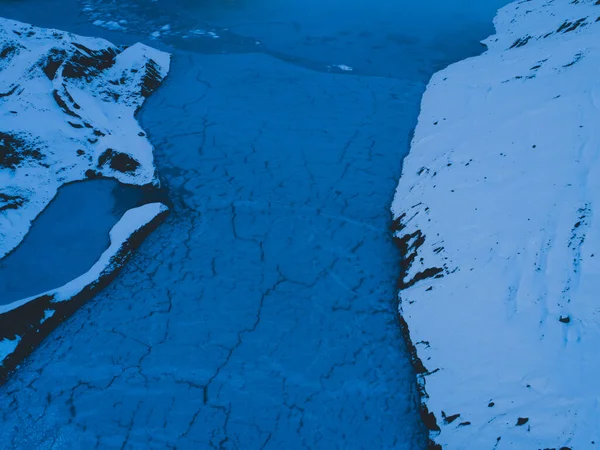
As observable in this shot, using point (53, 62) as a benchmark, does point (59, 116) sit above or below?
below

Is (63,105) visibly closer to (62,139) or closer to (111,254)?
(62,139)

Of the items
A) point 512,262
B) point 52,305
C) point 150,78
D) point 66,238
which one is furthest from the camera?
point 150,78

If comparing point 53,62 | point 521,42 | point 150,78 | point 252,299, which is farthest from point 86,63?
point 521,42

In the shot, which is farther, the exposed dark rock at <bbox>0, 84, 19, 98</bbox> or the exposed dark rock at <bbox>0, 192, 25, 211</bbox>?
the exposed dark rock at <bbox>0, 84, 19, 98</bbox>

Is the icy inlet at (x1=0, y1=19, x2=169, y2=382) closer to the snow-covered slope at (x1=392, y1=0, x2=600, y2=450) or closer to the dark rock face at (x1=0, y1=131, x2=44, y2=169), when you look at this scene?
the dark rock face at (x1=0, y1=131, x2=44, y2=169)

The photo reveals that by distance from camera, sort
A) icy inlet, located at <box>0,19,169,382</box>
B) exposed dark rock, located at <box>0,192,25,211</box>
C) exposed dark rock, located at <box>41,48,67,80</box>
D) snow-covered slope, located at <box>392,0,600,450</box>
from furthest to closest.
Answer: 1. exposed dark rock, located at <box>41,48,67,80</box>
2. exposed dark rock, located at <box>0,192,25,211</box>
3. icy inlet, located at <box>0,19,169,382</box>
4. snow-covered slope, located at <box>392,0,600,450</box>

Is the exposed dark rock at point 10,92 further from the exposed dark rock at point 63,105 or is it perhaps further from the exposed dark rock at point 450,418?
the exposed dark rock at point 450,418

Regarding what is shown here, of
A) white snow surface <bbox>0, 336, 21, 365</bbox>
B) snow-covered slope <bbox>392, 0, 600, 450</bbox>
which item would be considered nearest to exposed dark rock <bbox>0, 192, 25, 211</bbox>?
white snow surface <bbox>0, 336, 21, 365</bbox>

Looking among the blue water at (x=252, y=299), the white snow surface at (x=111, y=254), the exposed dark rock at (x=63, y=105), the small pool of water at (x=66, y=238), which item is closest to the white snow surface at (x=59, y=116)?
the exposed dark rock at (x=63, y=105)

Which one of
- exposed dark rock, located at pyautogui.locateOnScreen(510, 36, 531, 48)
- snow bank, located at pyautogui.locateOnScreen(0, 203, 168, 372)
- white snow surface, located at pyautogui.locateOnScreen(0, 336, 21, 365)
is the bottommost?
white snow surface, located at pyautogui.locateOnScreen(0, 336, 21, 365)
